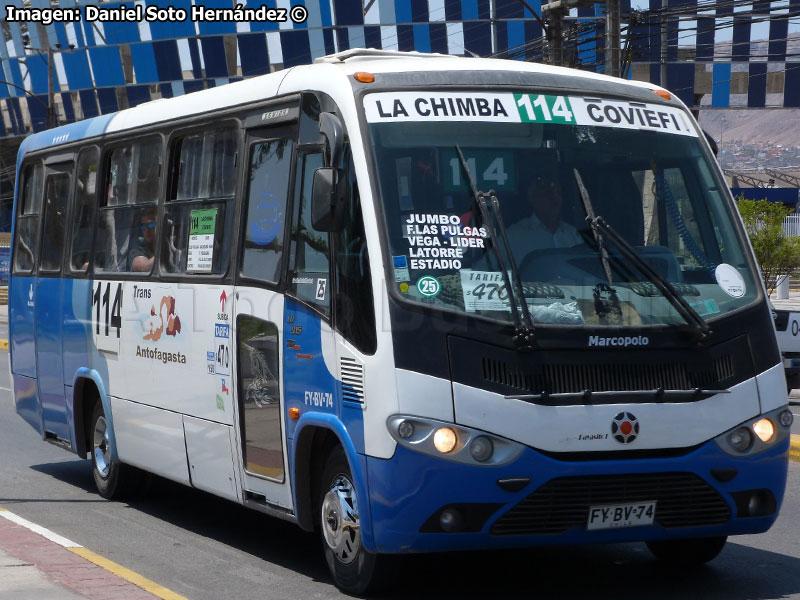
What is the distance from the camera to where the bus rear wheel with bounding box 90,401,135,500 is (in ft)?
33.2

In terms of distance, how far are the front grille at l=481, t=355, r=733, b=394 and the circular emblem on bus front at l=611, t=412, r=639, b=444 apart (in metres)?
0.14

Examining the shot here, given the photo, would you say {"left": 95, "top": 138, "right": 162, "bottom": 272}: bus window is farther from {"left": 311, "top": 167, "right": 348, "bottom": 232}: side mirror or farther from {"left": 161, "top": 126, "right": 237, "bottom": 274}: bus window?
{"left": 311, "top": 167, "right": 348, "bottom": 232}: side mirror

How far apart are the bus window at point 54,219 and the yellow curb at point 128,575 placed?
4.02 meters

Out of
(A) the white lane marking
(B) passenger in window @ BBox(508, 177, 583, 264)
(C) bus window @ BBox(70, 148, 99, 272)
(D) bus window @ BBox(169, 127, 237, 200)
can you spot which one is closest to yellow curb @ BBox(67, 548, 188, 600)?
(A) the white lane marking

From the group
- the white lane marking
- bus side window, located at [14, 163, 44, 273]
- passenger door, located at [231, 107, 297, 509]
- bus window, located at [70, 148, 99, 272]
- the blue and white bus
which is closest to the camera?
the blue and white bus

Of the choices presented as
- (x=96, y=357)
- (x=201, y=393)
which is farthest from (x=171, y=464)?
(x=96, y=357)

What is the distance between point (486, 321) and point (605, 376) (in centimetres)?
65

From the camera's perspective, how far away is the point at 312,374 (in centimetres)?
682

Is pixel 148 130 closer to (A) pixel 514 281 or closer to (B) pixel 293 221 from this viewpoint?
(B) pixel 293 221

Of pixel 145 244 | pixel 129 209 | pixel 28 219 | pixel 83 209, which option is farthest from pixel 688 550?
pixel 28 219

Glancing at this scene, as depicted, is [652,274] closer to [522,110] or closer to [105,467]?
[522,110]

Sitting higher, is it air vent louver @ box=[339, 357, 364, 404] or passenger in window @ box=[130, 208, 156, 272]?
passenger in window @ box=[130, 208, 156, 272]

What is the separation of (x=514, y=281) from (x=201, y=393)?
9.05 feet

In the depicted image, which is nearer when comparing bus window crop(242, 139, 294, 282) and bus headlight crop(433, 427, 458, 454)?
bus headlight crop(433, 427, 458, 454)
